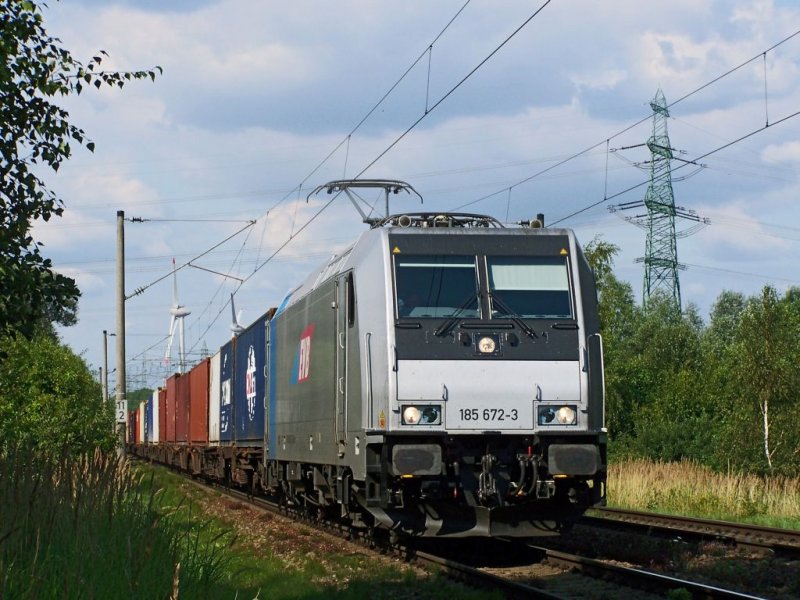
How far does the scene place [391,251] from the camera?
12.3m

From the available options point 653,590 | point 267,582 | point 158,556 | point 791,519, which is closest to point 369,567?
point 267,582

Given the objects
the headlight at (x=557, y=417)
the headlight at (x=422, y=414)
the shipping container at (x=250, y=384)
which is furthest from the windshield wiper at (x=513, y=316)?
the shipping container at (x=250, y=384)

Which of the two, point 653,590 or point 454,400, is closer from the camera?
point 653,590

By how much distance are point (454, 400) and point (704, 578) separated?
2.91 metres

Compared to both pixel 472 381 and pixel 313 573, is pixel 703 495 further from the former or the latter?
pixel 313 573

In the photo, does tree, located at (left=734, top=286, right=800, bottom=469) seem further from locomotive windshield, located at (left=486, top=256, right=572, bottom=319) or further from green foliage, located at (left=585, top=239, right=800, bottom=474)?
locomotive windshield, located at (left=486, top=256, right=572, bottom=319)

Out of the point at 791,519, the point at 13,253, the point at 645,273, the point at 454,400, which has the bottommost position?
the point at 791,519

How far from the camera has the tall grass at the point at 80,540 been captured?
5.48 meters

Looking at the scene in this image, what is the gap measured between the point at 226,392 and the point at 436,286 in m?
14.7

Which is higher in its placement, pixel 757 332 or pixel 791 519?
pixel 757 332

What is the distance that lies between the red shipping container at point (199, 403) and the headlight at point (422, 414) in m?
19.3

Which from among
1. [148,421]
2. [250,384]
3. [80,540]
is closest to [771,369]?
[250,384]

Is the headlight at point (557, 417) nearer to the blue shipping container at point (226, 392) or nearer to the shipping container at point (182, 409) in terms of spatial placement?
the blue shipping container at point (226, 392)

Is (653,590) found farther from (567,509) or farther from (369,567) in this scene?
(369,567)
